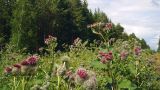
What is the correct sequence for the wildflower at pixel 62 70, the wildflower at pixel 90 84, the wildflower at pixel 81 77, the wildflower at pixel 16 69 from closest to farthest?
the wildflower at pixel 90 84, the wildflower at pixel 81 77, the wildflower at pixel 62 70, the wildflower at pixel 16 69

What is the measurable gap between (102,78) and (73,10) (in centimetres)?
6405

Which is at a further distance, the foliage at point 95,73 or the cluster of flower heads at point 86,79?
the foliage at point 95,73

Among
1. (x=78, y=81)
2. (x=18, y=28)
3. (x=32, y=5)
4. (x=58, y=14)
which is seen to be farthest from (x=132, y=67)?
(x=58, y=14)

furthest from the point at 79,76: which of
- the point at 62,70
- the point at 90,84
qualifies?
the point at 62,70

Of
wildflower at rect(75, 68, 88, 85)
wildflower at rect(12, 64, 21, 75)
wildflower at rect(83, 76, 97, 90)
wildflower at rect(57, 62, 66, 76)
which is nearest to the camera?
wildflower at rect(83, 76, 97, 90)

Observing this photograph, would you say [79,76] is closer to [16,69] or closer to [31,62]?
[31,62]

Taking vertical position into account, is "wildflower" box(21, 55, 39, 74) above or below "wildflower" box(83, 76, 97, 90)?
above

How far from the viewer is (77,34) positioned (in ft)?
227

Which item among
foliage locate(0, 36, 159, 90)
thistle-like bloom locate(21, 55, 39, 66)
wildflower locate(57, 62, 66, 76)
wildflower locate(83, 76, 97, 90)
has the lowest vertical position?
foliage locate(0, 36, 159, 90)

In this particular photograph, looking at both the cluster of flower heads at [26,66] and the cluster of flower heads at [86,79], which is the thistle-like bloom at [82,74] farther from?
the cluster of flower heads at [26,66]

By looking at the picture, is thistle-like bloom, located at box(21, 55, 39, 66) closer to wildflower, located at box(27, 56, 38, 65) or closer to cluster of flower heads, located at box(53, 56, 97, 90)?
wildflower, located at box(27, 56, 38, 65)

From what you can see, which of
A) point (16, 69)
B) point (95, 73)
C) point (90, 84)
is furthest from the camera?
point (95, 73)

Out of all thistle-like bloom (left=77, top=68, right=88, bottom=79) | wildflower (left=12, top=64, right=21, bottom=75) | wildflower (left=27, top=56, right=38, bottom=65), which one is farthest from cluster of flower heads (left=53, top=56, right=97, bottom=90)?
wildflower (left=12, top=64, right=21, bottom=75)

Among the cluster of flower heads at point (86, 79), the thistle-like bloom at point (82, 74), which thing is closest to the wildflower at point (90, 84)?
the cluster of flower heads at point (86, 79)
